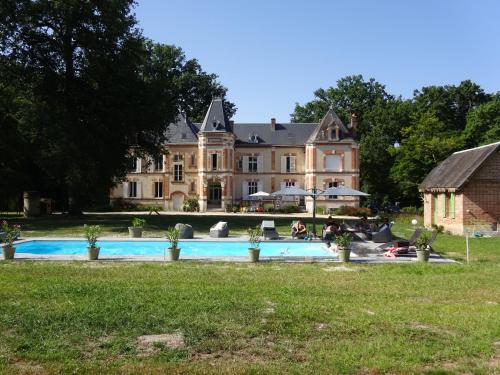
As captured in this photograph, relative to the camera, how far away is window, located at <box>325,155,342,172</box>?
5041cm

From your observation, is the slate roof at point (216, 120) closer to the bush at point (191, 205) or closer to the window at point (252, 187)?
the window at point (252, 187)

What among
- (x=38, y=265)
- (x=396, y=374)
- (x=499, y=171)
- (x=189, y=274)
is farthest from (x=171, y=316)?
(x=499, y=171)

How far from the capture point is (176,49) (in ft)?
206

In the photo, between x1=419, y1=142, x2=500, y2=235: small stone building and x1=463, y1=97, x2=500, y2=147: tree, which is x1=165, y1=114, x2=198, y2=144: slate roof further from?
x1=419, y1=142, x2=500, y2=235: small stone building

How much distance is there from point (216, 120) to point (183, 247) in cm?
3298

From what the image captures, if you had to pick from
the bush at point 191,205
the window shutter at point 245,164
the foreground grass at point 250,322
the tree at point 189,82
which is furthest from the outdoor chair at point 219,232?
the tree at point 189,82

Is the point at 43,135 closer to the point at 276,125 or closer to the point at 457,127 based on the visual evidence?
the point at 276,125

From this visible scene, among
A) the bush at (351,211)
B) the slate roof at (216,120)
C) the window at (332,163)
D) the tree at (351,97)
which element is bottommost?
the bush at (351,211)

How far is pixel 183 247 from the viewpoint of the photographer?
19.0 m

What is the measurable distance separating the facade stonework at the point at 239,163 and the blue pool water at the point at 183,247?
30.4 meters

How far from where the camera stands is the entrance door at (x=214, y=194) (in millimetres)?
51781

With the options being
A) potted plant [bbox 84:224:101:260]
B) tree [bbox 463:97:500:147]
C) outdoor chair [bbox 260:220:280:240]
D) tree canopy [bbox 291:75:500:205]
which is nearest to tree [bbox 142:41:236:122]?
tree canopy [bbox 291:75:500:205]

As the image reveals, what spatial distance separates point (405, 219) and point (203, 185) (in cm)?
2184

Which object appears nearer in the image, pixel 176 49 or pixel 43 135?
pixel 43 135
